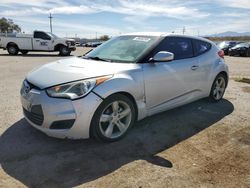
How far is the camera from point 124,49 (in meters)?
4.66

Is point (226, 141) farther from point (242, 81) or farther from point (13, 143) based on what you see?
point (242, 81)

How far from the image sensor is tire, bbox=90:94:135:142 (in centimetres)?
363

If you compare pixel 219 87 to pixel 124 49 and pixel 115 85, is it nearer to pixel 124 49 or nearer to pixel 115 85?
pixel 124 49

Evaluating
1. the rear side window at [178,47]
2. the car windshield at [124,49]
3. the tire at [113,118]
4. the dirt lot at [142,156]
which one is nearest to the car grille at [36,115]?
the dirt lot at [142,156]

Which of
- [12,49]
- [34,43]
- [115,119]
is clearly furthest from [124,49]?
[12,49]

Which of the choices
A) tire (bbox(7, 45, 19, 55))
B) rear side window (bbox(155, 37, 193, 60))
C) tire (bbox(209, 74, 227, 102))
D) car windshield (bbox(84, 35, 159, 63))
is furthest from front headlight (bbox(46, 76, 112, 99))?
tire (bbox(7, 45, 19, 55))

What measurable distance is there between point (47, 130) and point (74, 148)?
0.45 metres

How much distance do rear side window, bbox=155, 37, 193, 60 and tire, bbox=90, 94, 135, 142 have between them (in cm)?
118

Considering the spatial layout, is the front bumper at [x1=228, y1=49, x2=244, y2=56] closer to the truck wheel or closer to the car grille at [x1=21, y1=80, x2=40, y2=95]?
the truck wheel

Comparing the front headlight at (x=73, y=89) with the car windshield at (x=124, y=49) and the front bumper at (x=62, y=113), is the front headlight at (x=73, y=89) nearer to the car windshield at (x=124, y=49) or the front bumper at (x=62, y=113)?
the front bumper at (x=62, y=113)

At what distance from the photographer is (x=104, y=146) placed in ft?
12.3

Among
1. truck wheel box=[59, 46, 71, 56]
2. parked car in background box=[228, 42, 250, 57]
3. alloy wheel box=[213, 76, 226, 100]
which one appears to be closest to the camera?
alloy wheel box=[213, 76, 226, 100]

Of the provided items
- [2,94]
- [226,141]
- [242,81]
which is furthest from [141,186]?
[242,81]

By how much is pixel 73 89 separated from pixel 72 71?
412 mm
